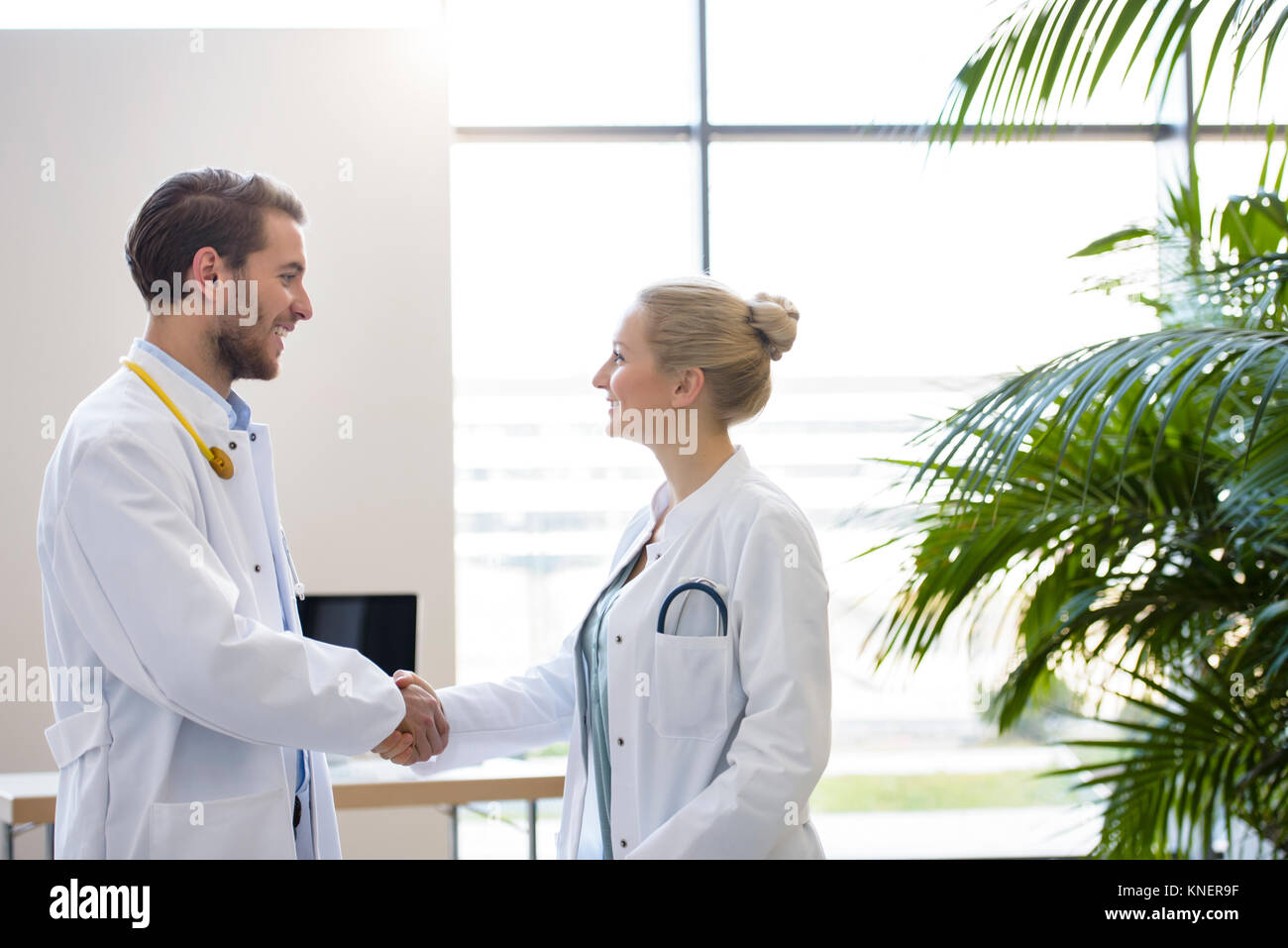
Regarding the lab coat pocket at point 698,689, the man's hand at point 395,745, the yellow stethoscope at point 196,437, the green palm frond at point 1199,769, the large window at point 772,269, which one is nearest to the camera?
the lab coat pocket at point 698,689

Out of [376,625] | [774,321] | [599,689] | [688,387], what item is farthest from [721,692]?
[376,625]

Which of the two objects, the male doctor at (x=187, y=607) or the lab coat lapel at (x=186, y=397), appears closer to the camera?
the male doctor at (x=187, y=607)

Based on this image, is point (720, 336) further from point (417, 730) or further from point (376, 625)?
point (376, 625)

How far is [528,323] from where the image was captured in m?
4.04

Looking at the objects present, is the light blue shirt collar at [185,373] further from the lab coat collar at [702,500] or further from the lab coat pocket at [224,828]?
the lab coat collar at [702,500]

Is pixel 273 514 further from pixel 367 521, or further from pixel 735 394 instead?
pixel 367 521

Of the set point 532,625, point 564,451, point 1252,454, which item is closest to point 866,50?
point 564,451

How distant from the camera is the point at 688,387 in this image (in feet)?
5.81

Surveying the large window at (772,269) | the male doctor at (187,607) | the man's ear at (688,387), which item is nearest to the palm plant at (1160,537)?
the man's ear at (688,387)

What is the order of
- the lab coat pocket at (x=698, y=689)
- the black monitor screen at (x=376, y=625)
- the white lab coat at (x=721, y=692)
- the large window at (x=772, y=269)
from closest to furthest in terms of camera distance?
the white lab coat at (x=721, y=692), the lab coat pocket at (x=698, y=689), the black monitor screen at (x=376, y=625), the large window at (x=772, y=269)

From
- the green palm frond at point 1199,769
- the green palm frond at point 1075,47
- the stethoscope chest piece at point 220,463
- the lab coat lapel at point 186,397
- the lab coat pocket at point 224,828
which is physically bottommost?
the green palm frond at point 1199,769

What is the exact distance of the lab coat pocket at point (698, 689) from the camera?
4.96 ft

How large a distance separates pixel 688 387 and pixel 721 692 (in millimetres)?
A: 515

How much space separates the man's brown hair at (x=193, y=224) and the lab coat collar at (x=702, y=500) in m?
0.80
